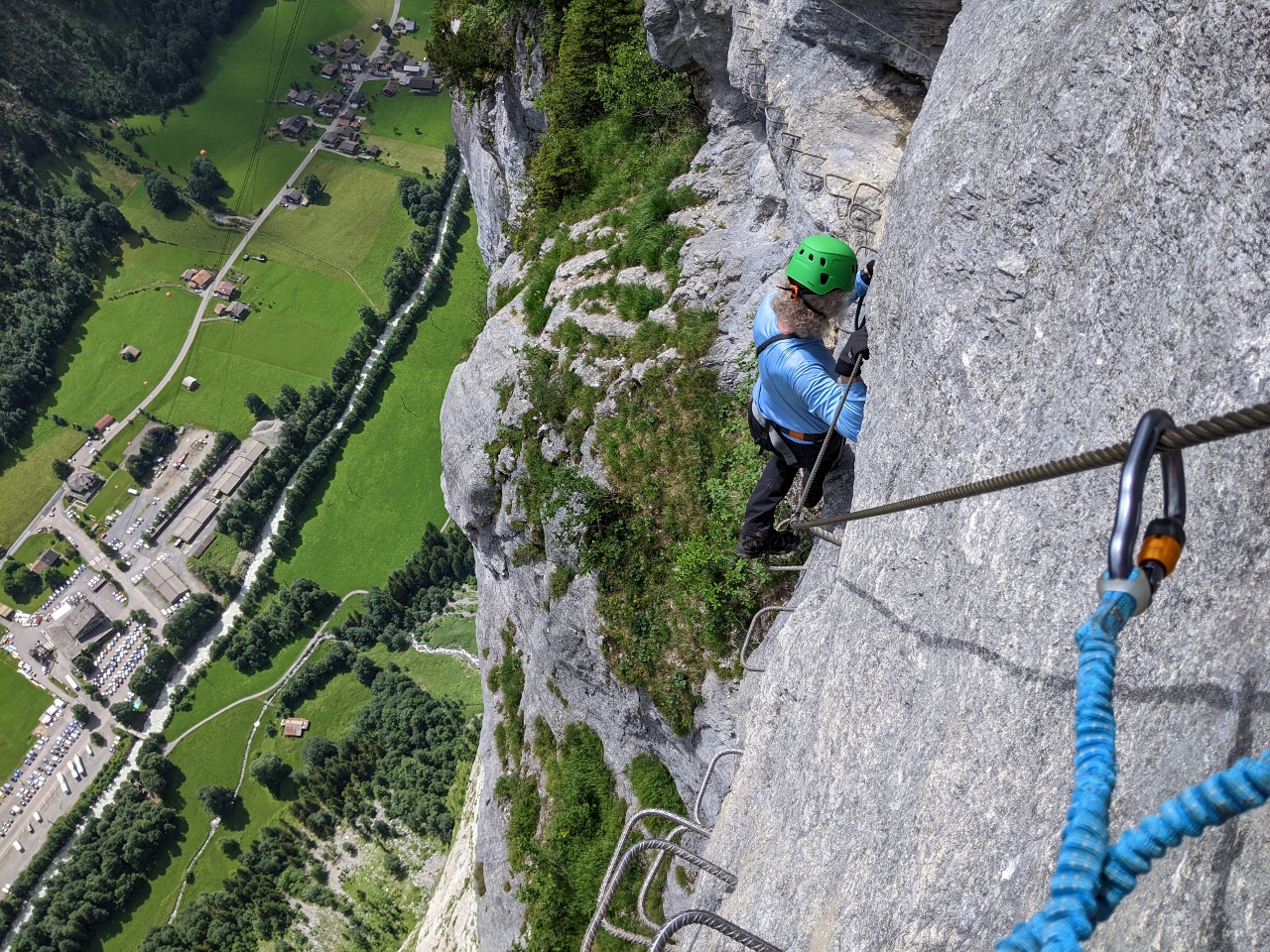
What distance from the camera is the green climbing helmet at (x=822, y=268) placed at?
674 centimetres

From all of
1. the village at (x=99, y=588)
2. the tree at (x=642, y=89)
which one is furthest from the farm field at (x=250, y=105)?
the tree at (x=642, y=89)

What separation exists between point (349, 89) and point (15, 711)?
8301 cm

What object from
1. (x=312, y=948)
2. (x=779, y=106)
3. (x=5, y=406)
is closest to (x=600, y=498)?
(x=779, y=106)

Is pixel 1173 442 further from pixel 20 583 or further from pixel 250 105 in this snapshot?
pixel 250 105

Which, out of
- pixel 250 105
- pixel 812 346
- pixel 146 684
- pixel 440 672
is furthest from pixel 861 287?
pixel 250 105

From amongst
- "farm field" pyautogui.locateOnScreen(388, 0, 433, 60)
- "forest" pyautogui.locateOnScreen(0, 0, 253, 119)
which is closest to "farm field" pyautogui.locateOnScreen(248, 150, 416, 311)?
"farm field" pyautogui.locateOnScreen(388, 0, 433, 60)

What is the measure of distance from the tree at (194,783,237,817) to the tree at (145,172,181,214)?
71786 mm

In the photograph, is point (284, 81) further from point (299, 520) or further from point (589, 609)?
point (589, 609)

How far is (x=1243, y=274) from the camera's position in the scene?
123 inches

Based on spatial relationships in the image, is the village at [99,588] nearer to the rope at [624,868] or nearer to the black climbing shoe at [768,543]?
the black climbing shoe at [768,543]

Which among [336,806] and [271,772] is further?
[271,772]

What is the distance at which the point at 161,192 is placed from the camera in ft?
301

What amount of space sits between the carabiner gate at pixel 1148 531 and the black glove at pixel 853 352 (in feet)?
15.8

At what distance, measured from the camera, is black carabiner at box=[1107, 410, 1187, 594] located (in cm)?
196
